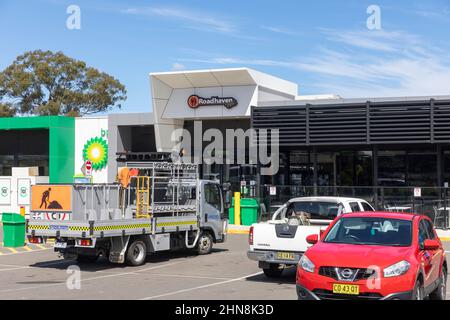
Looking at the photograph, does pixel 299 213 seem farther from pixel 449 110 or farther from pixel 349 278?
pixel 449 110

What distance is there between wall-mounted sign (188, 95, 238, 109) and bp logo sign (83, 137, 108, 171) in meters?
6.07

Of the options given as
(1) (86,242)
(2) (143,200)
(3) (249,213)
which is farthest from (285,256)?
(3) (249,213)

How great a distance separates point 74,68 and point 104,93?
403 cm

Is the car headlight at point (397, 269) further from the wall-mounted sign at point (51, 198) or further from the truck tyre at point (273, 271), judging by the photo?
the wall-mounted sign at point (51, 198)

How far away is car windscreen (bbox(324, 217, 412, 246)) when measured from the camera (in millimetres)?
9852

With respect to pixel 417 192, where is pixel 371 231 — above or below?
below

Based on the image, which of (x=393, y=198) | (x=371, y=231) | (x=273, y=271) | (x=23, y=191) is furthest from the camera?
(x=23, y=191)

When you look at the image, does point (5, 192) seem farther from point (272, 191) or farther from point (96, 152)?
point (272, 191)

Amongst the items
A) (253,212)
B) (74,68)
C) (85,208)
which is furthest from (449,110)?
(74,68)

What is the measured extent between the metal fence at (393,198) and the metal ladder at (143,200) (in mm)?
11461

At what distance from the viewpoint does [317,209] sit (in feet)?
45.9

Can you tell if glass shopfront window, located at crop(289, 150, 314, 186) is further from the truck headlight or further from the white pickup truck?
the truck headlight

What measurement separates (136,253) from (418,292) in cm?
815
